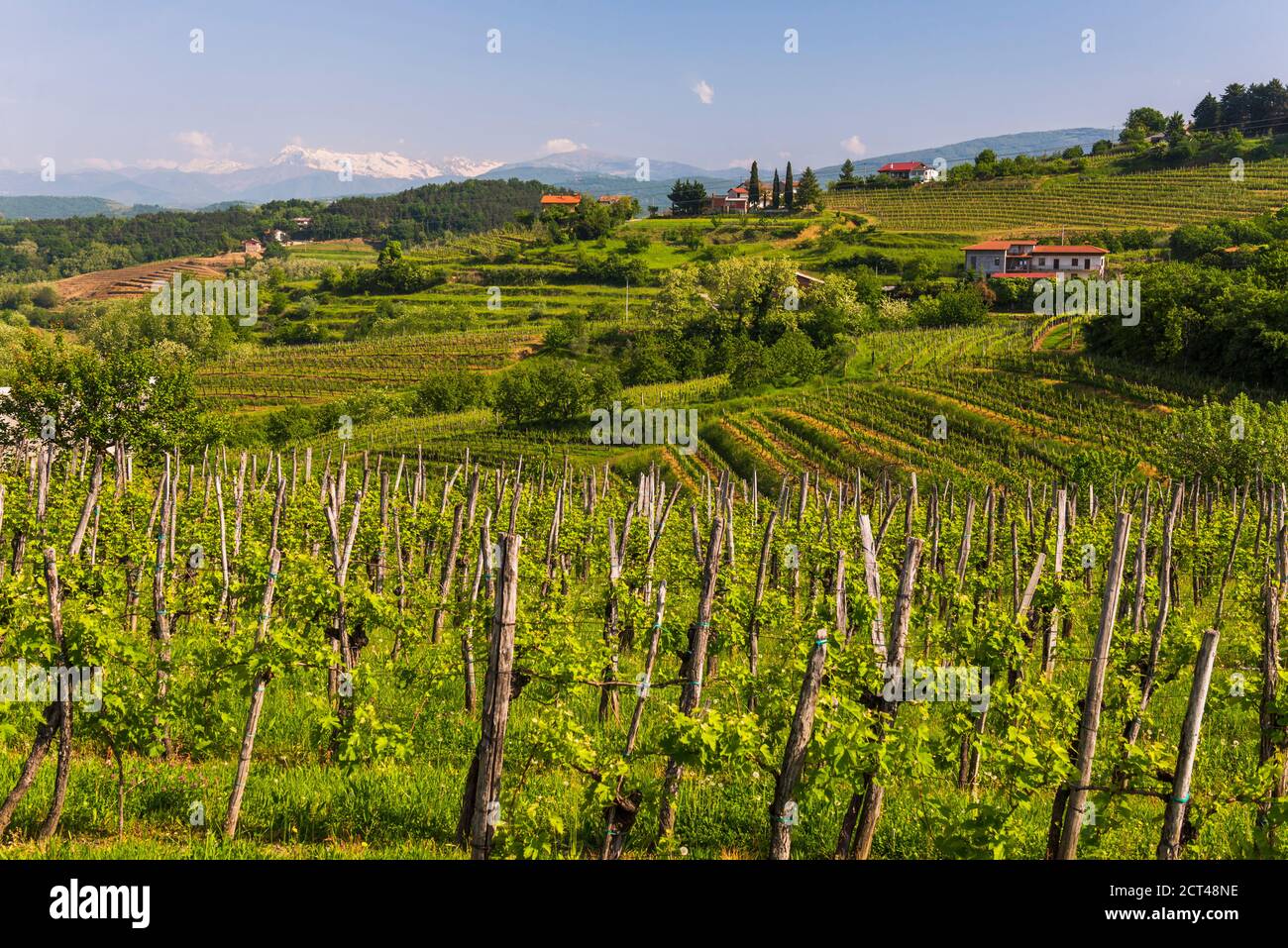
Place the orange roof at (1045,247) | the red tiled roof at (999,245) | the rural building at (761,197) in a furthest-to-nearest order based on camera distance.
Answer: the rural building at (761,197)
the red tiled roof at (999,245)
the orange roof at (1045,247)

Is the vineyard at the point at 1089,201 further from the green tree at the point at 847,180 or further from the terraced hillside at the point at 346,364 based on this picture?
the terraced hillside at the point at 346,364

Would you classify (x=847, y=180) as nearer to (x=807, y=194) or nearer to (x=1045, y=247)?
(x=807, y=194)

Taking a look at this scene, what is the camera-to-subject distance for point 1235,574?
1761cm

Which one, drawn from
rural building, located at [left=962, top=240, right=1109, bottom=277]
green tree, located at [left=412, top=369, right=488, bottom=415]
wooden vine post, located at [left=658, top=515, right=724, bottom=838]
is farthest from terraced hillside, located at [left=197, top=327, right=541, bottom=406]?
wooden vine post, located at [left=658, top=515, right=724, bottom=838]

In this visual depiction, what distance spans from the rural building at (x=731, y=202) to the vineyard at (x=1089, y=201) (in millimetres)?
20992

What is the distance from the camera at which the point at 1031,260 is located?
85562 millimetres

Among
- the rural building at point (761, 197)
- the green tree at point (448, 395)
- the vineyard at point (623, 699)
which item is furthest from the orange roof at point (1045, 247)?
the vineyard at point (623, 699)

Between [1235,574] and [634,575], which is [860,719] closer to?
[634,575]

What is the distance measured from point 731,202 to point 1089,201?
2177 inches

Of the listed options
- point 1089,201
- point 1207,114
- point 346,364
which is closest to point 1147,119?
point 1207,114

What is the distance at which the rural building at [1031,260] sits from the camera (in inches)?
3238

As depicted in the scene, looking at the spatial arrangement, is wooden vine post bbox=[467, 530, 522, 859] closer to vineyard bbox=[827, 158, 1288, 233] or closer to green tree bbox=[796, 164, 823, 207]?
vineyard bbox=[827, 158, 1288, 233]
